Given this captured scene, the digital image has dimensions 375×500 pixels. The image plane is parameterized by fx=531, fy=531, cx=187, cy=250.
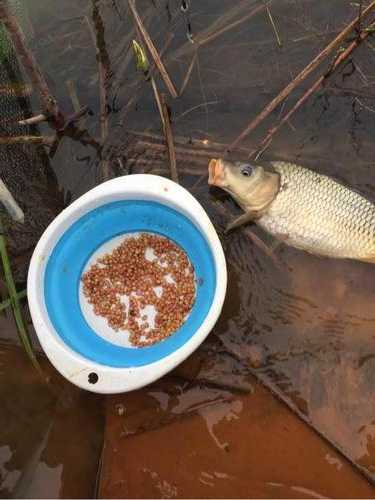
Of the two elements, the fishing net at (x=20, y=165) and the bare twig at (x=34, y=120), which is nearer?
the fishing net at (x=20, y=165)

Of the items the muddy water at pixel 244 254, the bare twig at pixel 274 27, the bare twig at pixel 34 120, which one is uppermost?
the bare twig at pixel 274 27

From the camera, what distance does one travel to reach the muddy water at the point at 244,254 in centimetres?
280

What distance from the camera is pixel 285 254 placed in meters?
3.33

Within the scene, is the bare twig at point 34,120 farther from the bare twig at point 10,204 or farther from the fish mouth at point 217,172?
the fish mouth at point 217,172

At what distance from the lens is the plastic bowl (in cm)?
263

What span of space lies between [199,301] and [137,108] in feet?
4.99

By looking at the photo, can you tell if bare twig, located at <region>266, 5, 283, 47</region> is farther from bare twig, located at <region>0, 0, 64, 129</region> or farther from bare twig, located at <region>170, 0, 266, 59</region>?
bare twig, located at <region>0, 0, 64, 129</region>

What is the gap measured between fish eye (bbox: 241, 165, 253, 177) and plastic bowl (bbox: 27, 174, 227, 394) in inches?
16.9

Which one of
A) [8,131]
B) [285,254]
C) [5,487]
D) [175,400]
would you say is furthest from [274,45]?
[5,487]

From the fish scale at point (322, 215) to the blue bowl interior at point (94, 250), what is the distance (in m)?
0.53

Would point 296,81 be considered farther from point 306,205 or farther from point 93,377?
point 93,377

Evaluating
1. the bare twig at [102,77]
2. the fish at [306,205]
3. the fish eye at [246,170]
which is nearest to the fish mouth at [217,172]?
the fish at [306,205]

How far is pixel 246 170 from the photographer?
3072mm

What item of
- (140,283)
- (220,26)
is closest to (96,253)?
(140,283)
